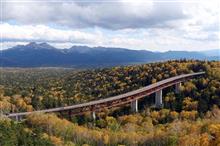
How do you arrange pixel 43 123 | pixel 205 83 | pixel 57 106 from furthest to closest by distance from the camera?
pixel 57 106, pixel 205 83, pixel 43 123

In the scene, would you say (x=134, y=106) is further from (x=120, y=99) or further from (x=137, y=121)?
(x=137, y=121)

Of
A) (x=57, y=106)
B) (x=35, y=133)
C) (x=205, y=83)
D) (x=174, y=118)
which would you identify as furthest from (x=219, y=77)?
(x=35, y=133)

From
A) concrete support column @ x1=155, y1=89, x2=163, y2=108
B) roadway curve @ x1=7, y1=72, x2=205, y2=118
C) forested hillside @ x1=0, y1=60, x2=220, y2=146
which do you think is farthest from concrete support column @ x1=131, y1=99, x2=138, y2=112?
concrete support column @ x1=155, y1=89, x2=163, y2=108

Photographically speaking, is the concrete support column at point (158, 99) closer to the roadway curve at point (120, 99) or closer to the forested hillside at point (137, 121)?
the roadway curve at point (120, 99)

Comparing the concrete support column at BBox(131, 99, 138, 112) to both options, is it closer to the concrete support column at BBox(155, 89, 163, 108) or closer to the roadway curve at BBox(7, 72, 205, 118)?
the roadway curve at BBox(7, 72, 205, 118)

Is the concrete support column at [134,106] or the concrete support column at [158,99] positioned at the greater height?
the concrete support column at [158,99]

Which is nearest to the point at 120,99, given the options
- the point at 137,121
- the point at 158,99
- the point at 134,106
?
the point at 134,106

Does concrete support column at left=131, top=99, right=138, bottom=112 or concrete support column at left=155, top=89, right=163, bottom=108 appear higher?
concrete support column at left=155, top=89, right=163, bottom=108

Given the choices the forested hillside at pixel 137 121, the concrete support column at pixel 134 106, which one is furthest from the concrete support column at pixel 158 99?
the concrete support column at pixel 134 106


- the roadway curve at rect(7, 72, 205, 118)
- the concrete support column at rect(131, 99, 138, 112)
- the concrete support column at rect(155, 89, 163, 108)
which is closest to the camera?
the roadway curve at rect(7, 72, 205, 118)

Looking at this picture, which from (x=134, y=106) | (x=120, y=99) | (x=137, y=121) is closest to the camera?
(x=137, y=121)

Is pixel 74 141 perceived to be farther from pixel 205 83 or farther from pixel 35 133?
pixel 205 83
